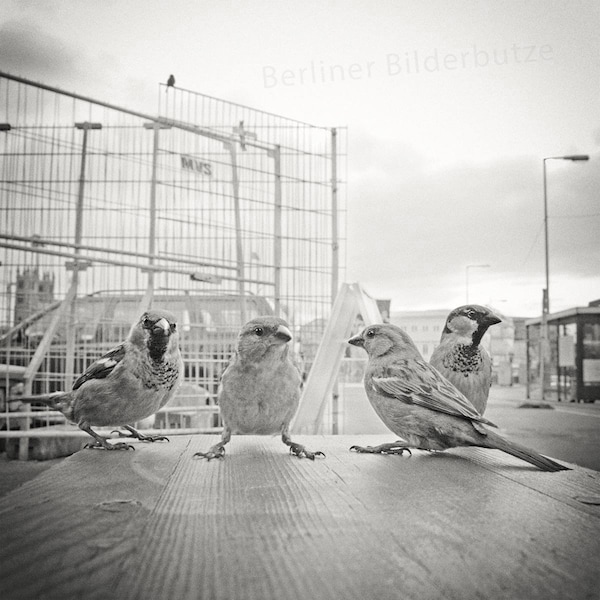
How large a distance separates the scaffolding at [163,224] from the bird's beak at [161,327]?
2.07 meters

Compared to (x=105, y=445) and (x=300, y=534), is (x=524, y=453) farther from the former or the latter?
(x=105, y=445)

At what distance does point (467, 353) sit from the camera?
5.20 feet

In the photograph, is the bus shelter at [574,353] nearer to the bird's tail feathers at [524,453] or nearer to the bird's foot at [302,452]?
the bird's tail feathers at [524,453]

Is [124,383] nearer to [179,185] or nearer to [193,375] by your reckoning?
[193,375]

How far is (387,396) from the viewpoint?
137 cm

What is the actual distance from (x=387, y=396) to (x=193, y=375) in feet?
9.39

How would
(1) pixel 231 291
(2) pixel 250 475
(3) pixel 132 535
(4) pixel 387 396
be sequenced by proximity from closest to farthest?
(3) pixel 132 535, (2) pixel 250 475, (4) pixel 387 396, (1) pixel 231 291

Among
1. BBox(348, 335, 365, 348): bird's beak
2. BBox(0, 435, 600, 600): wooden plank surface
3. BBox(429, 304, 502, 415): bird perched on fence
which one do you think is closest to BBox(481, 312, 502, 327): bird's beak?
BBox(429, 304, 502, 415): bird perched on fence

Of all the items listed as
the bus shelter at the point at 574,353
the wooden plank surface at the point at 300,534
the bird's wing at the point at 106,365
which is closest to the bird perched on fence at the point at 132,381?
the bird's wing at the point at 106,365

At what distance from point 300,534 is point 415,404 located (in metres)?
0.70

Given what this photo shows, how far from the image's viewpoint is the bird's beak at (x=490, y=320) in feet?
5.07


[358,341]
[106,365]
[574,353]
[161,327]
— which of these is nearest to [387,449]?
[358,341]

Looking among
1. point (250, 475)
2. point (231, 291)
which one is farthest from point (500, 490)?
point (231, 291)

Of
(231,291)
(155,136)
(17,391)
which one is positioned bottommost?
A: (17,391)
